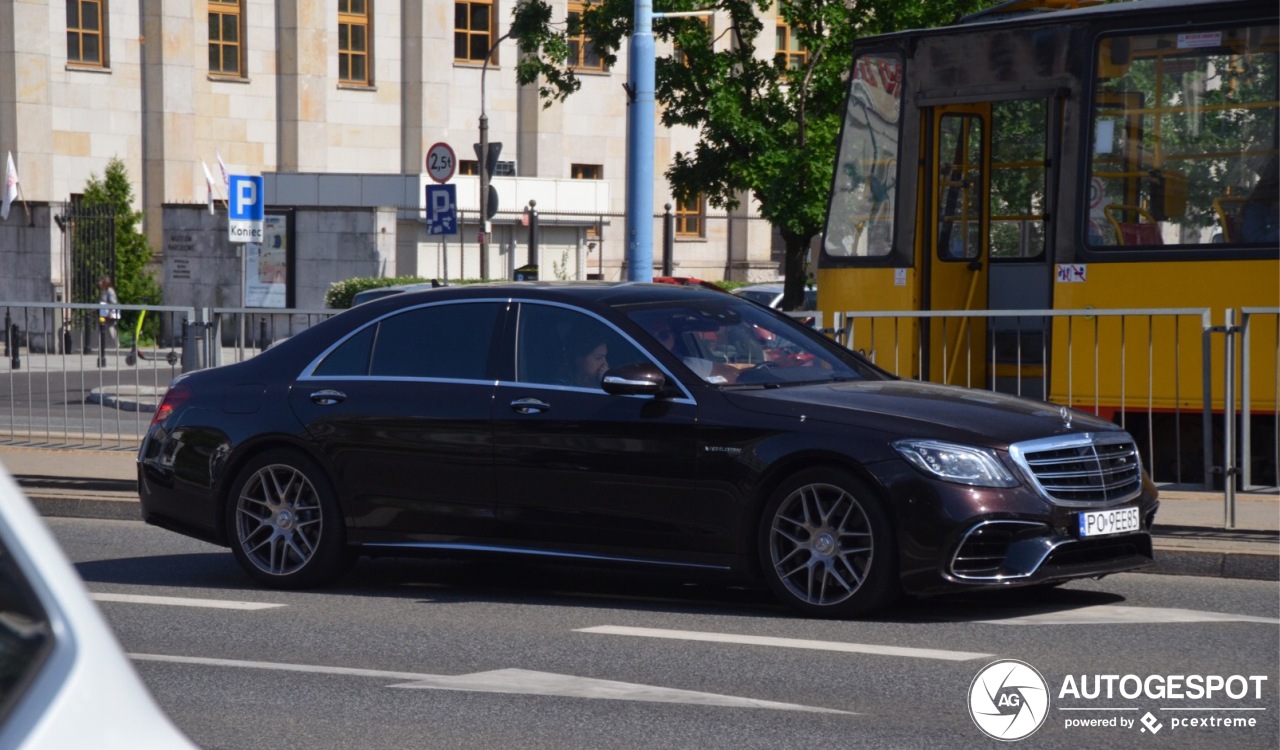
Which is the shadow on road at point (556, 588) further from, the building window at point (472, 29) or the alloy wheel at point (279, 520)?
the building window at point (472, 29)

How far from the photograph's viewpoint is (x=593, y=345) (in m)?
8.74

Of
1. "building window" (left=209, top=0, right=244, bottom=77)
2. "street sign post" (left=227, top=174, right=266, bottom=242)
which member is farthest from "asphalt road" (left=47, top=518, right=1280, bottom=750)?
"building window" (left=209, top=0, right=244, bottom=77)

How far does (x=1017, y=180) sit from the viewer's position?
14484 millimetres

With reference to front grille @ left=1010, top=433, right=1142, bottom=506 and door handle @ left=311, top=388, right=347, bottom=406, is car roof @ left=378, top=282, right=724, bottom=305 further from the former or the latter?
front grille @ left=1010, top=433, right=1142, bottom=506

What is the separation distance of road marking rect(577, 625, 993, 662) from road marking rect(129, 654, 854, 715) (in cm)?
91

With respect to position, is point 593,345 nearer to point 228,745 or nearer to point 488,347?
point 488,347

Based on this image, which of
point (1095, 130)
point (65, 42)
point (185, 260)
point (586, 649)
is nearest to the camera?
point (586, 649)

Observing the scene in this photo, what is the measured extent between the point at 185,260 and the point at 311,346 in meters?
28.5

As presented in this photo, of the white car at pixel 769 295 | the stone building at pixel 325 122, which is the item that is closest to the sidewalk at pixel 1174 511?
the white car at pixel 769 295

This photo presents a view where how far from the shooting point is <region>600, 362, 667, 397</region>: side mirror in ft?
27.4

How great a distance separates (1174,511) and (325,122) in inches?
1649

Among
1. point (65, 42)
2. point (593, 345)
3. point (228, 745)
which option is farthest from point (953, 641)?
point (65, 42)

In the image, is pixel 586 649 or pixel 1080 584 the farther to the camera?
pixel 1080 584

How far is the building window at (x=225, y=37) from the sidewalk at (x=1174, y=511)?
35.5 m
